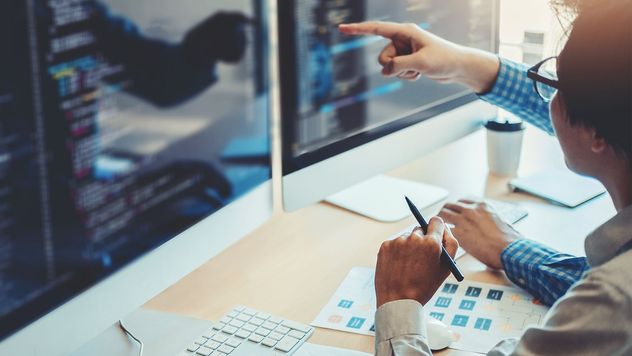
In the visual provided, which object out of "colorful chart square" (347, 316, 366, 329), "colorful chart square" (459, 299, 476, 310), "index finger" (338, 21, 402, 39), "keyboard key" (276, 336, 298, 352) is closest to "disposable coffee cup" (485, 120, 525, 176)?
"index finger" (338, 21, 402, 39)

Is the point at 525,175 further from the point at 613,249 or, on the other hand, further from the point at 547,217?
the point at 613,249

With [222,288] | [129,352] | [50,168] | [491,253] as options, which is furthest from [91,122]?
[491,253]

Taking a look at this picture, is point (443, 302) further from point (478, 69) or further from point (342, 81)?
point (478, 69)

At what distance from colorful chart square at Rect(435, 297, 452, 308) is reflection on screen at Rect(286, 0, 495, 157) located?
0.98ft

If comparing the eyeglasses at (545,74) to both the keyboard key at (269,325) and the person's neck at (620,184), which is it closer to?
the person's neck at (620,184)

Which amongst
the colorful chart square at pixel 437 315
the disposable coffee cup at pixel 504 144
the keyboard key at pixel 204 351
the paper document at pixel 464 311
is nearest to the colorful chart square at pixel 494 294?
the paper document at pixel 464 311

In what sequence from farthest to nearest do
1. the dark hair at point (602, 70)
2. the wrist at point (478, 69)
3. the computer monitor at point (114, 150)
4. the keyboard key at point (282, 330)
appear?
1. the wrist at point (478, 69)
2. the keyboard key at point (282, 330)
3. the dark hair at point (602, 70)
4. the computer monitor at point (114, 150)

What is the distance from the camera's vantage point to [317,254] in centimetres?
136

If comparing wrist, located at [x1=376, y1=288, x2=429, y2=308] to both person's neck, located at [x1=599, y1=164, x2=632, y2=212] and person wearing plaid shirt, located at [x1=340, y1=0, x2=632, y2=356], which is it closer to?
person wearing plaid shirt, located at [x1=340, y1=0, x2=632, y2=356]

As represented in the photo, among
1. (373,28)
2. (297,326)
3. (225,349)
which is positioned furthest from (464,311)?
(373,28)

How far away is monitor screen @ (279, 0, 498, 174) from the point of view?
117cm

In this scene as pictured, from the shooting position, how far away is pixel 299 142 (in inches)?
47.9

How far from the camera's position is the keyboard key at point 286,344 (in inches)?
41.3

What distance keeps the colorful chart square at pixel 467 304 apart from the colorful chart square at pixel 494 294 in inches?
1.4
